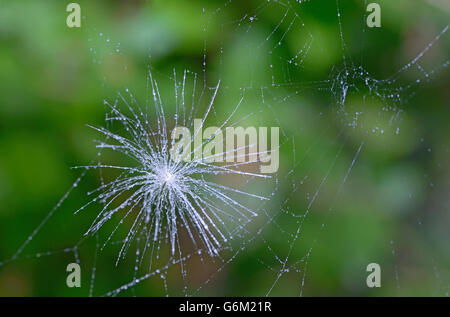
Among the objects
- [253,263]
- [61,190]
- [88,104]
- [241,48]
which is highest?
[241,48]

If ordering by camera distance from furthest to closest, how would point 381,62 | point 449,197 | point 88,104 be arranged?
point 449,197, point 381,62, point 88,104

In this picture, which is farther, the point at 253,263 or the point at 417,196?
the point at 417,196

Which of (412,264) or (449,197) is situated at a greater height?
(449,197)

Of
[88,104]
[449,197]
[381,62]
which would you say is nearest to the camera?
[88,104]

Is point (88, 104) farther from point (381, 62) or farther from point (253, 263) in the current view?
point (381, 62)

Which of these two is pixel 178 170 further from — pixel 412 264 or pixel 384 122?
pixel 412 264

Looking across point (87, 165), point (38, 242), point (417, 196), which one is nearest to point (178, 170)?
point (87, 165)

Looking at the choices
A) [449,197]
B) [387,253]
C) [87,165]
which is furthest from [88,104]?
[449,197]
